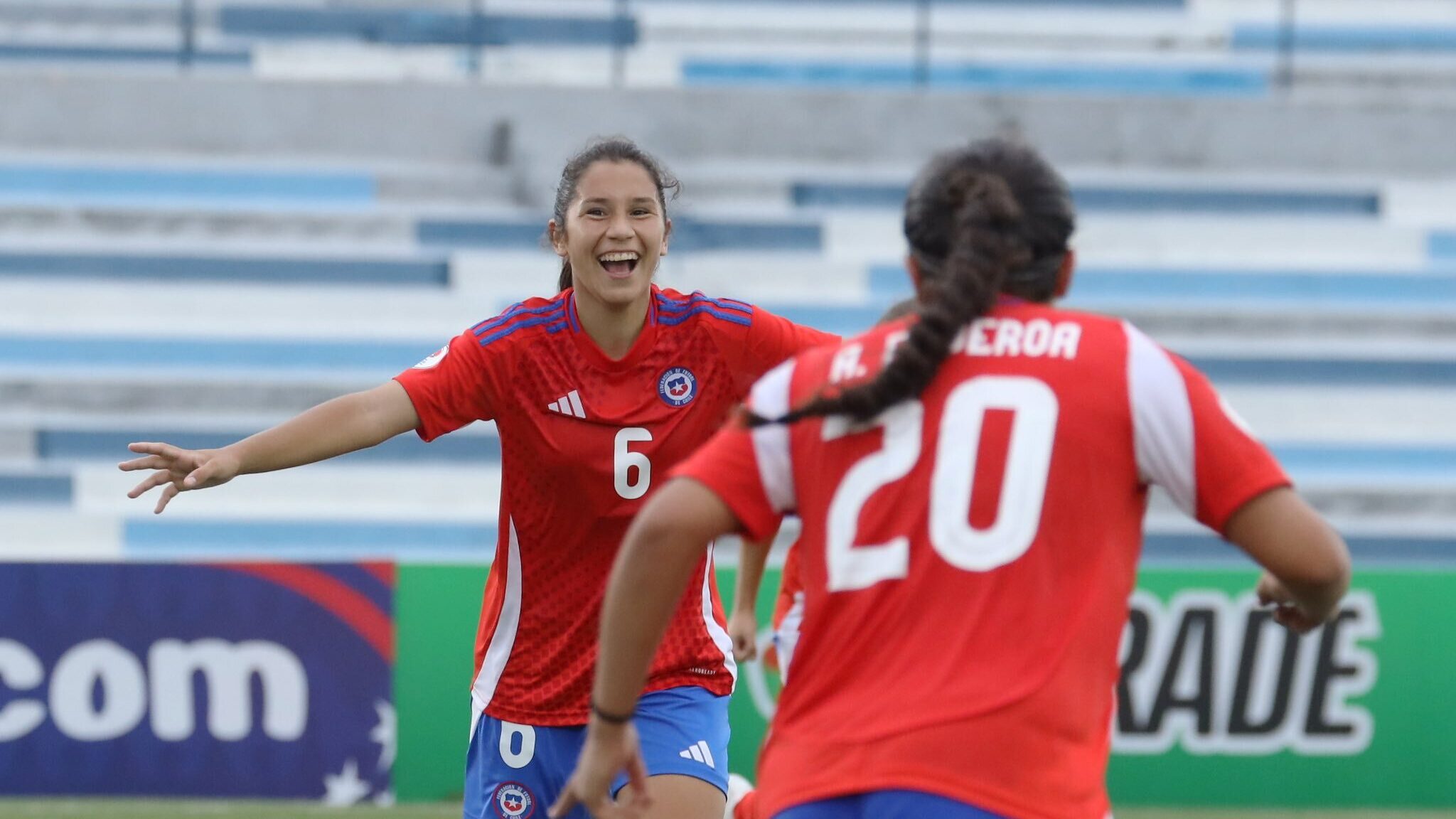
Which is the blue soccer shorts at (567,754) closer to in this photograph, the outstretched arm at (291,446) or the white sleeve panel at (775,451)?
the outstretched arm at (291,446)

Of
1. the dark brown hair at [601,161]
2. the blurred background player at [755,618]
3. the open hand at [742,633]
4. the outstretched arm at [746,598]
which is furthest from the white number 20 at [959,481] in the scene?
the open hand at [742,633]

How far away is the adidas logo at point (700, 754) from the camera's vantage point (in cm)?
395

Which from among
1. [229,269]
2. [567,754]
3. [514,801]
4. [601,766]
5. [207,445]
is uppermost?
[601,766]

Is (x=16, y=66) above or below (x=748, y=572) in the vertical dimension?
above

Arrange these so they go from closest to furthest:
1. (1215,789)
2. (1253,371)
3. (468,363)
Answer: (468,363) → (1215,789) → (1253,371)

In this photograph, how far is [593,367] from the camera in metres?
4.02

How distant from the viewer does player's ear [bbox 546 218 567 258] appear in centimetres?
421

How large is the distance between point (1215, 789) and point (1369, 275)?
5.60 metres

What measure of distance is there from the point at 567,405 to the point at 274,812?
4.35 m

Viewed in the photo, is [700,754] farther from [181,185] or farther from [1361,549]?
[181,185]

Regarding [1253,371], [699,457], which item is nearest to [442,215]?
[1253,371]

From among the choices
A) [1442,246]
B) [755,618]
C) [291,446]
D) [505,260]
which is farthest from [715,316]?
[1442,246]

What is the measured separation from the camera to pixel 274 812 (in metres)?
7.74

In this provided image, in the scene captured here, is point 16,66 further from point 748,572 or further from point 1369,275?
point 748,572
